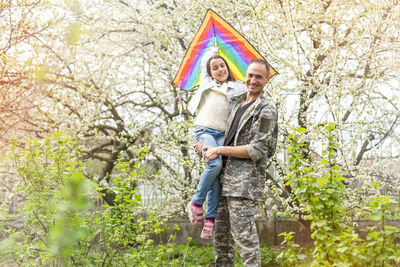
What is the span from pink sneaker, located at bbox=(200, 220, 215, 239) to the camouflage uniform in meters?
0.12

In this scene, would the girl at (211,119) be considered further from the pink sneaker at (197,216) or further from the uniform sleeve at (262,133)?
the uniform sleeve at (262,133)

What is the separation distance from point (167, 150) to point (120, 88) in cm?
245

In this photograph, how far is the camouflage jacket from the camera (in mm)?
2680

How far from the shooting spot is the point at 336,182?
246cm

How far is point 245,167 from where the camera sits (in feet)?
8.99

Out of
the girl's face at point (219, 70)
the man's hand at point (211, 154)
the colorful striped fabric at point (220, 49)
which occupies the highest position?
the colorful striped fabric at point (220, 49)

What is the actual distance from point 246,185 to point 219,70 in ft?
3.29

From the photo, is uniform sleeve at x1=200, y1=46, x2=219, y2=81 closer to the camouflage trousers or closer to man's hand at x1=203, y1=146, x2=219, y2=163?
man's hand at x1=203, y1=146, x2=219, y2=163

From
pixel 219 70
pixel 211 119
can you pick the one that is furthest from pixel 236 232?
pixel 219 70

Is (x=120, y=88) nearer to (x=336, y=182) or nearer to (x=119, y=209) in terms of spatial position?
(x=119, y=209)

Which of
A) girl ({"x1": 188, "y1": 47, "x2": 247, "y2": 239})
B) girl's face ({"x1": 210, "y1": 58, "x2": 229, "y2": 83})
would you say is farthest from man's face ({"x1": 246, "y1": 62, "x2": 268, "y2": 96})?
girl's face ({"x1": 210, "y1": 58, "x2": 229, "y2": 83})

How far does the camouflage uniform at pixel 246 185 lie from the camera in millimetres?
2629

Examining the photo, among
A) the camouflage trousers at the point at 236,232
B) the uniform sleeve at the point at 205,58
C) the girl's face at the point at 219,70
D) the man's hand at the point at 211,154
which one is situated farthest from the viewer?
the uniform sleeve at the point at 205,58

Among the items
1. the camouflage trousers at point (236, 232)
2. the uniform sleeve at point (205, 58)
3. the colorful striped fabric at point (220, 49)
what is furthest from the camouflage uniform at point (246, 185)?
the colorful striped fabric at point (220, 49)
